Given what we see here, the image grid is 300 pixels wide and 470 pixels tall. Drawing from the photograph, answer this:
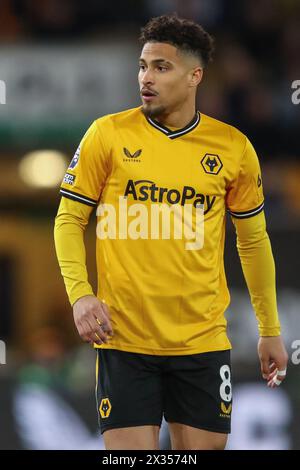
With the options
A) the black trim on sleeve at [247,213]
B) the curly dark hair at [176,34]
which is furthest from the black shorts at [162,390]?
the curly dark hair at [176,34]

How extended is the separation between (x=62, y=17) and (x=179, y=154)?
886cm

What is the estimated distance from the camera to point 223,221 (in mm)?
5035

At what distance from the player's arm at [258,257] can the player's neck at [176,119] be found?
0.29m

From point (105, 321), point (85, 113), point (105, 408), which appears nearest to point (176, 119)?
point (105, 321)

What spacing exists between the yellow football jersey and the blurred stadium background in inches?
179

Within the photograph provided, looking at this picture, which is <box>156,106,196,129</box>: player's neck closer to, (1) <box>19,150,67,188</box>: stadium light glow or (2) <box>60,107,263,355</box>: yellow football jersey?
(2) <box>60,107,263,355</box>: yellow football jersey

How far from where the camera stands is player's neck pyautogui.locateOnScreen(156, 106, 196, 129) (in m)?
4.93

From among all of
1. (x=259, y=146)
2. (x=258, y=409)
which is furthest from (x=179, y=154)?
(x=259, y=146)

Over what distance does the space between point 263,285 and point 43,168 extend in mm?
8353

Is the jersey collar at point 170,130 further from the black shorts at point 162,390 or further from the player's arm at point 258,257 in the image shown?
the black shorts at point 162,390

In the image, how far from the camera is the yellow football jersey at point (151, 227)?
4809 mm

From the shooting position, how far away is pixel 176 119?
194 inches

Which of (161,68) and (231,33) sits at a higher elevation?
(231,33)

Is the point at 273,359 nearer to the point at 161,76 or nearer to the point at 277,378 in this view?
Answer: the point at 277,378
